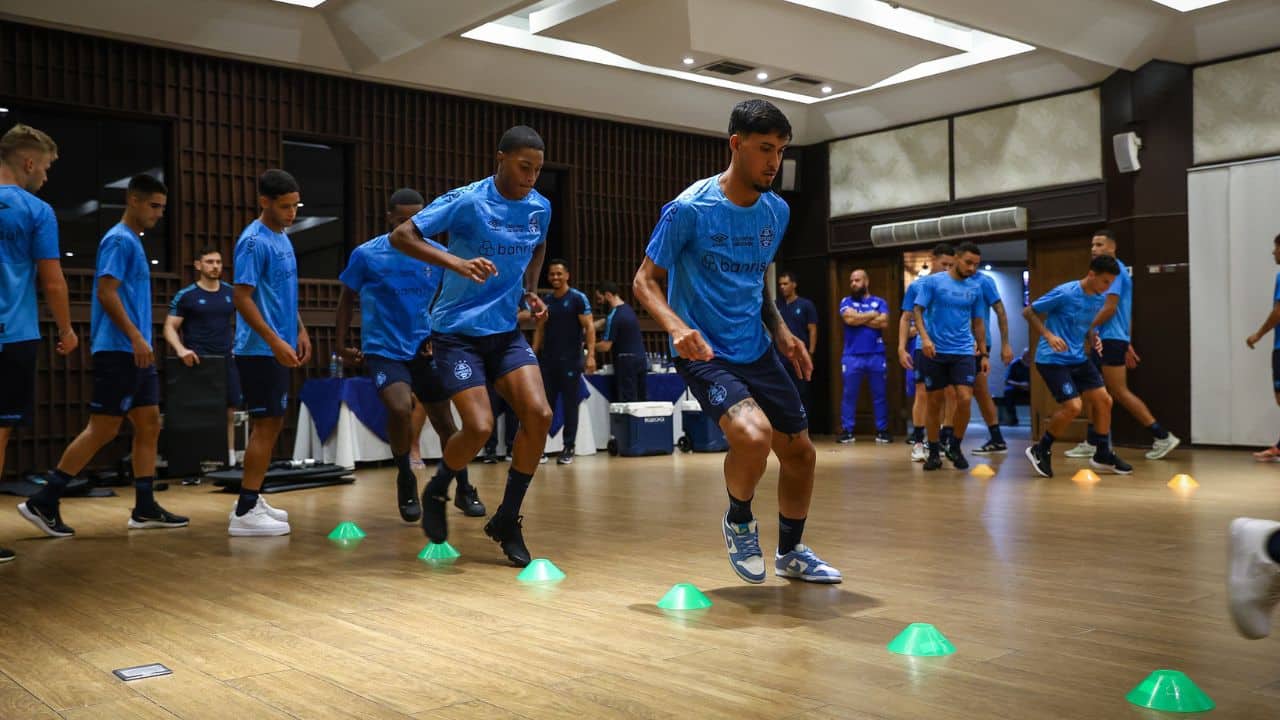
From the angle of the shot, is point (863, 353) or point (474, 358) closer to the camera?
point (474, 358)

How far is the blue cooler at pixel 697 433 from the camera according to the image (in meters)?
10.9

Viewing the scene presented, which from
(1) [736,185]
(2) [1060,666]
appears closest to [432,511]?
(1) [736,185]

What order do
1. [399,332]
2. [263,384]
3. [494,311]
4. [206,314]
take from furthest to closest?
[206,314], [399,332], [263,384], [494,311]

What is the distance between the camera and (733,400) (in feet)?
11.2

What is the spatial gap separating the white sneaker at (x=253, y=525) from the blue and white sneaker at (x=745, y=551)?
103 inches

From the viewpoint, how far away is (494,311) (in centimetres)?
430

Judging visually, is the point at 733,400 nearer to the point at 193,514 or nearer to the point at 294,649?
the point at 294,649

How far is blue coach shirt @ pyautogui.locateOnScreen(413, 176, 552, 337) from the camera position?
4.22 m

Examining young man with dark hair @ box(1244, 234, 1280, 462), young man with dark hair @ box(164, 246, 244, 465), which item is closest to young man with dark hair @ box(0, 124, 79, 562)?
young man with dark hair @ box(164, 246, 244, 465)

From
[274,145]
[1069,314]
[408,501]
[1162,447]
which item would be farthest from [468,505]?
[1162,447]

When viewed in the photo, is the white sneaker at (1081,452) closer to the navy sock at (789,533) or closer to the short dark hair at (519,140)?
the navy sock at (789,533)

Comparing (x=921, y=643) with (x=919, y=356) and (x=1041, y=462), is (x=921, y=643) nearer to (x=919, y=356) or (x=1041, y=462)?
(x=1041, y=462)

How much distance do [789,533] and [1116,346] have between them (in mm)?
5763

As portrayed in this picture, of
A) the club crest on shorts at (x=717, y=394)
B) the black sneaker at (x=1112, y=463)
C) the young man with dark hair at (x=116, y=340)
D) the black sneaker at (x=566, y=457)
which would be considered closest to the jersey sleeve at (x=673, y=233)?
the club crest on shorts at (x=717, y=394)
